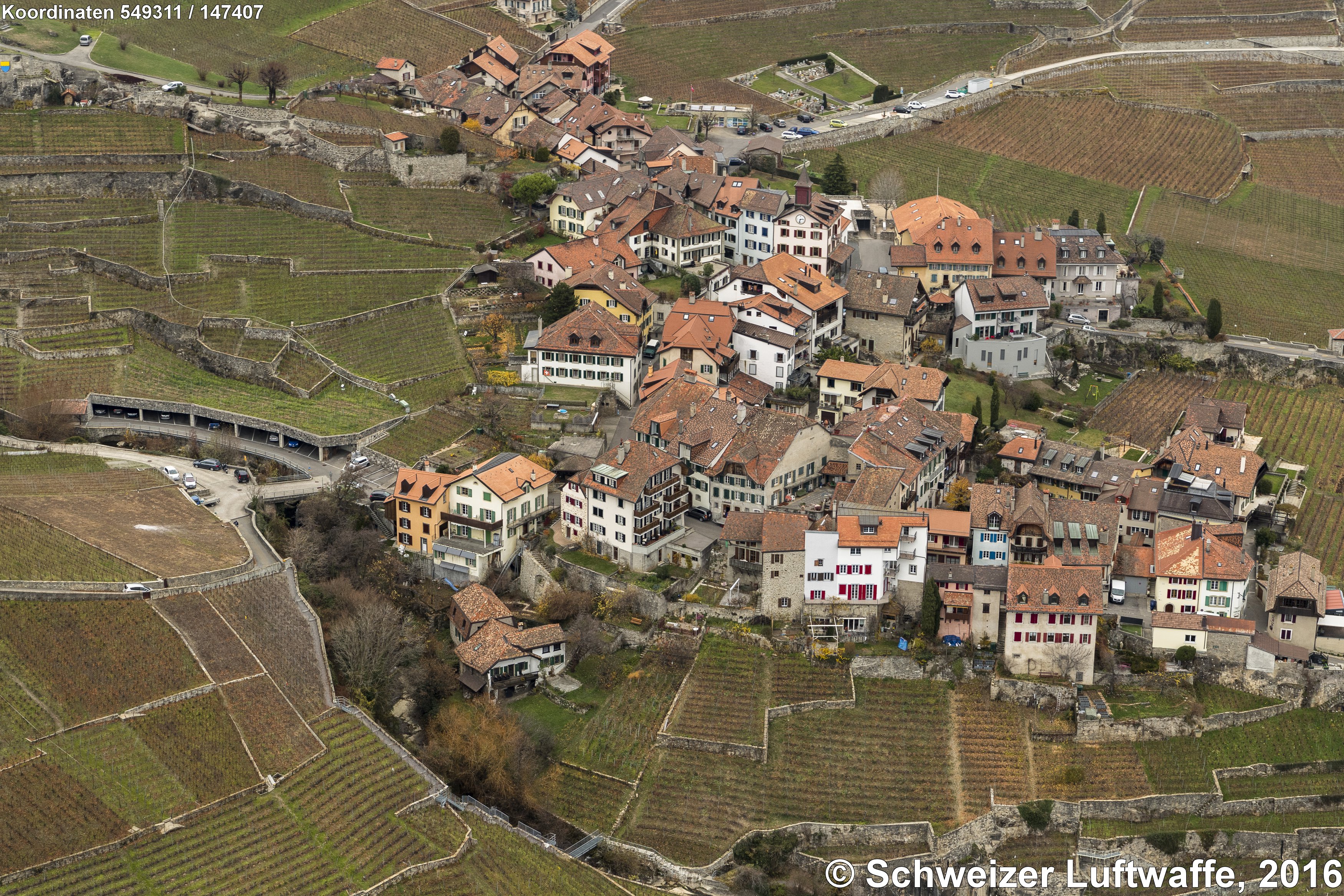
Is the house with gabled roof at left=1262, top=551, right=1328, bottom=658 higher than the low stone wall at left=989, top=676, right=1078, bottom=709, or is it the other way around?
the house with gabled roof at left=1262, top=551, right=1328, bottom=658

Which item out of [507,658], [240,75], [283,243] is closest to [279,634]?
[507,658]

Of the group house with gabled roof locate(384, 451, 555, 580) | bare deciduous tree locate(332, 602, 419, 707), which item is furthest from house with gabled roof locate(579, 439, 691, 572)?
bare deciduous tree locate(332, 602, 419, 707)

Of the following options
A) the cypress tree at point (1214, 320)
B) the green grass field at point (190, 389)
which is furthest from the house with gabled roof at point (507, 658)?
the cypress tree at point (1214, 320)

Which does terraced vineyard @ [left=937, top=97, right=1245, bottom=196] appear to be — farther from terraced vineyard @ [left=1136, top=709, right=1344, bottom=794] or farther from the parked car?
terraced vineyard @ [left=1136, top=709, right=1344, bottom=794]

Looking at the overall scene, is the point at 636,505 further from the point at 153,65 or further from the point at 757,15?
the point at 757,15

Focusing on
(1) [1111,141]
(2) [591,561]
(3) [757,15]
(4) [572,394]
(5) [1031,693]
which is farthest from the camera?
(3) [757,15]

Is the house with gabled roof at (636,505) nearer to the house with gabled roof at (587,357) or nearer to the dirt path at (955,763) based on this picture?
the house with gabled roof at (587,357)
